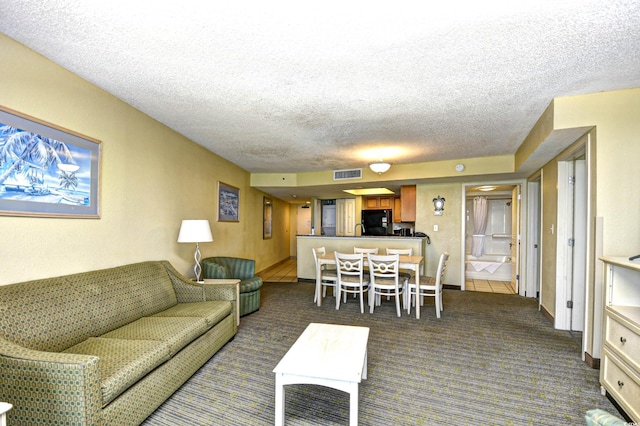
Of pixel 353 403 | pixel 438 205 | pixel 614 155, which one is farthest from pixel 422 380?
pixel 438 205

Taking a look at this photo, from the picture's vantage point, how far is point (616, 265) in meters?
2.06

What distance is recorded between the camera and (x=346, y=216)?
8406mm

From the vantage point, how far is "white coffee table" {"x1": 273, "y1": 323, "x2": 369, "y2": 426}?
5.35ft

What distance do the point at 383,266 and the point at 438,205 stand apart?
87.5 inches

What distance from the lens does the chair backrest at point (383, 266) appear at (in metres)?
3.84

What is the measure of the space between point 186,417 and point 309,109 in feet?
8.76

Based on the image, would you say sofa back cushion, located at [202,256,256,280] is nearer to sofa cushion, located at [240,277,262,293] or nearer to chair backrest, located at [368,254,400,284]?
sofa cushion, located at [240,277,262,293]

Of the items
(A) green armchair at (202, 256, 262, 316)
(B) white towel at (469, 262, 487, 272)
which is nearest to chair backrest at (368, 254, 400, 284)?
(A) green armchair at (202, 256, 262, 316)

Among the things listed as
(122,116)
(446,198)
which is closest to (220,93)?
(122,116)

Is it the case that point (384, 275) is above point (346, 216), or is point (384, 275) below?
below

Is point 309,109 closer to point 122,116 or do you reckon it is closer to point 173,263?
point 122,116

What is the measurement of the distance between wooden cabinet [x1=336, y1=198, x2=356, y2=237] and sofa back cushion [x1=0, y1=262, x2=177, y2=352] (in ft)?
19.6

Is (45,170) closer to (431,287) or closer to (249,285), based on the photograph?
(249,285)

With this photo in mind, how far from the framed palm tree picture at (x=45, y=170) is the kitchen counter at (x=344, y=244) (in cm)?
391
